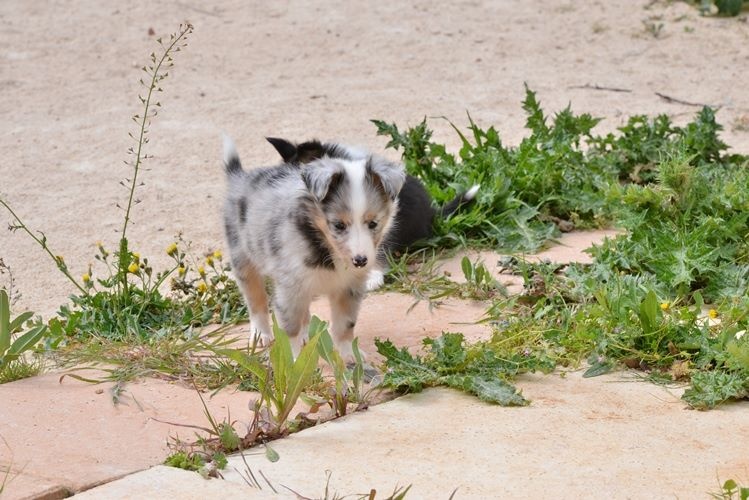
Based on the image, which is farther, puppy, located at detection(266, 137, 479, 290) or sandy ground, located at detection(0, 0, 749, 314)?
sandy ground, located at detection(0, 0, 749, 314)

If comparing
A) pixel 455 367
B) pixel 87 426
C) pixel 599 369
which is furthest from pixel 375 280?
pixel 87 426

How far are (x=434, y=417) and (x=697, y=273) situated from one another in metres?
1.92

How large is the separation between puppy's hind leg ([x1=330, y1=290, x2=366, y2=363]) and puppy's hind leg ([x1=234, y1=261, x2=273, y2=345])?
49 cm

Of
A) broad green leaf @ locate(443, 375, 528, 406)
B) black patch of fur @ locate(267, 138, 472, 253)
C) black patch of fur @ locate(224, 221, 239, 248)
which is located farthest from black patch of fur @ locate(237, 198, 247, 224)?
broad green leaf @ locate(443, 375, 528, 406)

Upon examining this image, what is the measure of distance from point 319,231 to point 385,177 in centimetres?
36

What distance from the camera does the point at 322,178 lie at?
4.75m

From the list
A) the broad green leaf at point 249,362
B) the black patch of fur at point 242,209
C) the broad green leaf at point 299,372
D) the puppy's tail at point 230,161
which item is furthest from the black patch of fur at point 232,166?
the broad green leaf at point 299,372

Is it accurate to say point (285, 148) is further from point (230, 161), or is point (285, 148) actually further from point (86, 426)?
point (86, 426)

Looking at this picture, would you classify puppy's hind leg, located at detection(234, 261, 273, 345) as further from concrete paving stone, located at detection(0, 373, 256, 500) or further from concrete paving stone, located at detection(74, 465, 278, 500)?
concrete paving stone, located at detection(74, 465, 278, 500)

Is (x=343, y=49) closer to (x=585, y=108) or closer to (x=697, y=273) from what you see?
(x=585, y=108)

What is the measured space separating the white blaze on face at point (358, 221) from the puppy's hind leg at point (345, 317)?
41 cm

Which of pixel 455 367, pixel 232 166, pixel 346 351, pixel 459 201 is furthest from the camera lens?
pixel 459 201

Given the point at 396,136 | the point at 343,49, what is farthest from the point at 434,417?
the point at 343,49

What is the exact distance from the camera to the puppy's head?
475 cm
